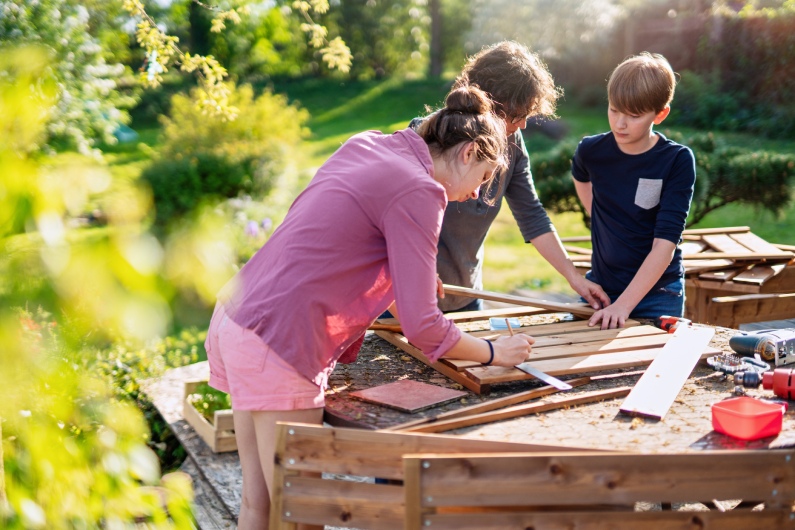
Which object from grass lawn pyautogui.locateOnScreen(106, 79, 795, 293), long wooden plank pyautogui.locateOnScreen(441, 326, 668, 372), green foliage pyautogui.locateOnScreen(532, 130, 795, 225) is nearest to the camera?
long wooden plank pyautogui.locateOnScreen(441, 326, 668, 372)

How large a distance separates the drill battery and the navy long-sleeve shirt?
1.69ft

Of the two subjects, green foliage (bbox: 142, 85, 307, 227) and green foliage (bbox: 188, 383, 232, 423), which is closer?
green foliage (bbox: 188, 383, 232, 423)

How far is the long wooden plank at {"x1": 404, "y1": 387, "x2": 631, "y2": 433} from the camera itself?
202 centimetres

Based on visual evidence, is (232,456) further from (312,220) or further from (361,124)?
(361,124)

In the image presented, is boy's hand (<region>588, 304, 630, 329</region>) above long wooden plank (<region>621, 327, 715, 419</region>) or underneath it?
underneath

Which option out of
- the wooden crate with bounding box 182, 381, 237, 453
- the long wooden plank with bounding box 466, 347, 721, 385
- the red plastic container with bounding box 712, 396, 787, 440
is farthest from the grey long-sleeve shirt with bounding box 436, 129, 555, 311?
the wooden crate with bounding box 182, 381, 237, 453

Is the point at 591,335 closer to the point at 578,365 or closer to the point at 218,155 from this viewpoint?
the point at 578,365

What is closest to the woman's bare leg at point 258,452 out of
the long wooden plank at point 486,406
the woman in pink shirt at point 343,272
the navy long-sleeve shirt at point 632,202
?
the woman in pink shirt at point 343,272

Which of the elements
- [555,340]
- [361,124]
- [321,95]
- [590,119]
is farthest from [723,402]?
[321,95]

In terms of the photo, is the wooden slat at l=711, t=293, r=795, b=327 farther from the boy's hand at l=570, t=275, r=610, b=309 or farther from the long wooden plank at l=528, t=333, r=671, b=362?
the long wooden plank at l=528, t=333, r=671, b=362

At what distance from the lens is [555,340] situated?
272 cm

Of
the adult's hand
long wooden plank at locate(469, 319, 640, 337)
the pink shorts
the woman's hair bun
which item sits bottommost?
long wooden plank at locate(469, 319, 640, 337)

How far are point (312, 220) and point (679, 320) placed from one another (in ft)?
5.10

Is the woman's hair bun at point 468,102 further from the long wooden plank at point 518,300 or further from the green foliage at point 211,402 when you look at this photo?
the green foliage at point 211,402
